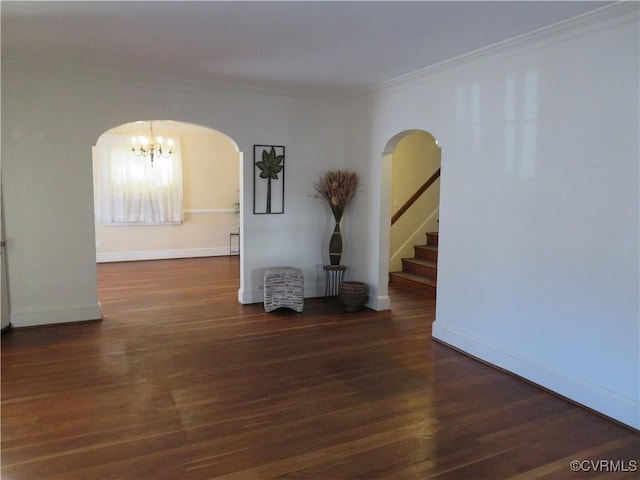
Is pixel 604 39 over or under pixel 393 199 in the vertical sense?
over

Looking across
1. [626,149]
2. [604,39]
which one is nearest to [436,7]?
[604,39]

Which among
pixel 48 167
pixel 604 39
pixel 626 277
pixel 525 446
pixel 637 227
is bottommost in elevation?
pixel 525 446

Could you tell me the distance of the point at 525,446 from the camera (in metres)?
2.62

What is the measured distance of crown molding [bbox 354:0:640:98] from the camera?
9.18ft

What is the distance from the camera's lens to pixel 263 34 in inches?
134

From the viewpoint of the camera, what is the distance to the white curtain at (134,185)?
28.1ft

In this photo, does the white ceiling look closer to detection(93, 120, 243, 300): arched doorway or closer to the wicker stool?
the wicker stool

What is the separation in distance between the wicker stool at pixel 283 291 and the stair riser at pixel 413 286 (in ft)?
6.21

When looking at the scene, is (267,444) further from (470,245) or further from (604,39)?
(604,39)

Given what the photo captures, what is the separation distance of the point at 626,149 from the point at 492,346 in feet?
5.91

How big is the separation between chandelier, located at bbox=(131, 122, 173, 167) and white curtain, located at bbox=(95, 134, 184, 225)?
8cm

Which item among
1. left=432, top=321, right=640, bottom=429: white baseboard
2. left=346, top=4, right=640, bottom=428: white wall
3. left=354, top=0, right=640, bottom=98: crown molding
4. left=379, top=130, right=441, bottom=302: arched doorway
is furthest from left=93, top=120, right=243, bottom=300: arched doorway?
left=432, top=321, right=640, bottom=429: white baseboard

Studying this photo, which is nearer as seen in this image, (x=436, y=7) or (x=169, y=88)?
(x=436, y=7)

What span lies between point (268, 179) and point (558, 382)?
12.2 feet
